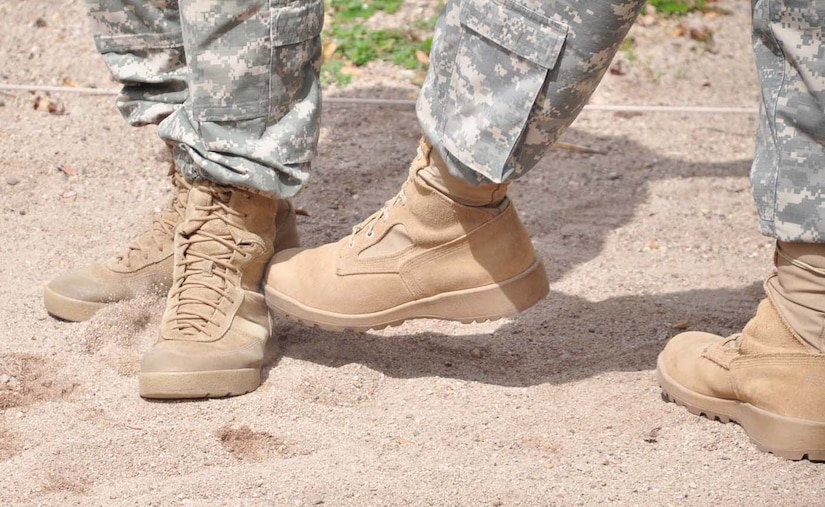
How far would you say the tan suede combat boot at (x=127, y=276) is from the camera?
7.70 feet

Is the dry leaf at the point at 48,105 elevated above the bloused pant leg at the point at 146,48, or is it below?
below

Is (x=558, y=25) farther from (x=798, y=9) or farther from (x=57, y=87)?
(x=57, y=87)

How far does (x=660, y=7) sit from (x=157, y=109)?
117 inches

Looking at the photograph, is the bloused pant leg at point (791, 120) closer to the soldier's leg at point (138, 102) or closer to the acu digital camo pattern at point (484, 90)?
the acu digital camo pattern at point (484, 90)

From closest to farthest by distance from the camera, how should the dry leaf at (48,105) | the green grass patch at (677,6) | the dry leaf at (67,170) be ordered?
the dry leaf at (67,170) < the dry leaf at (48,105) < the green grass patch at (677,6)

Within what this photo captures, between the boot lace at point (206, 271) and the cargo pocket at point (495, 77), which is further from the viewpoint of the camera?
the boot lace at point (206, 271)

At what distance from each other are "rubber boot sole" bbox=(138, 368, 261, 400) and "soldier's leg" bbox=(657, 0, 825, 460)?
84 cm

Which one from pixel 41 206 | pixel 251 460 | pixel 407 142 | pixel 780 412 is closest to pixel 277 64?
pixel 251 460

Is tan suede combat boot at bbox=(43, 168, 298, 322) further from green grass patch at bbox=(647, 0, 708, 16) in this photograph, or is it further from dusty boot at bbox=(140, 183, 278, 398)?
green grass patch at bbox=(647, 0, 708, 16)

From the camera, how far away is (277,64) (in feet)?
6.48

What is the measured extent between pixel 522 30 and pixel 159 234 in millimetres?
1082

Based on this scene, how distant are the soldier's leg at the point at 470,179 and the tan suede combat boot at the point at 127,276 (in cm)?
32

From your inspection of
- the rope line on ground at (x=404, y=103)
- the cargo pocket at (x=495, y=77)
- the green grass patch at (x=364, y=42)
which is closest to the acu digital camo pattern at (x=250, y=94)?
the cargo pocket at (x=495, y=77)

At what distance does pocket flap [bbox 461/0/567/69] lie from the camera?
Result: 1.66m
